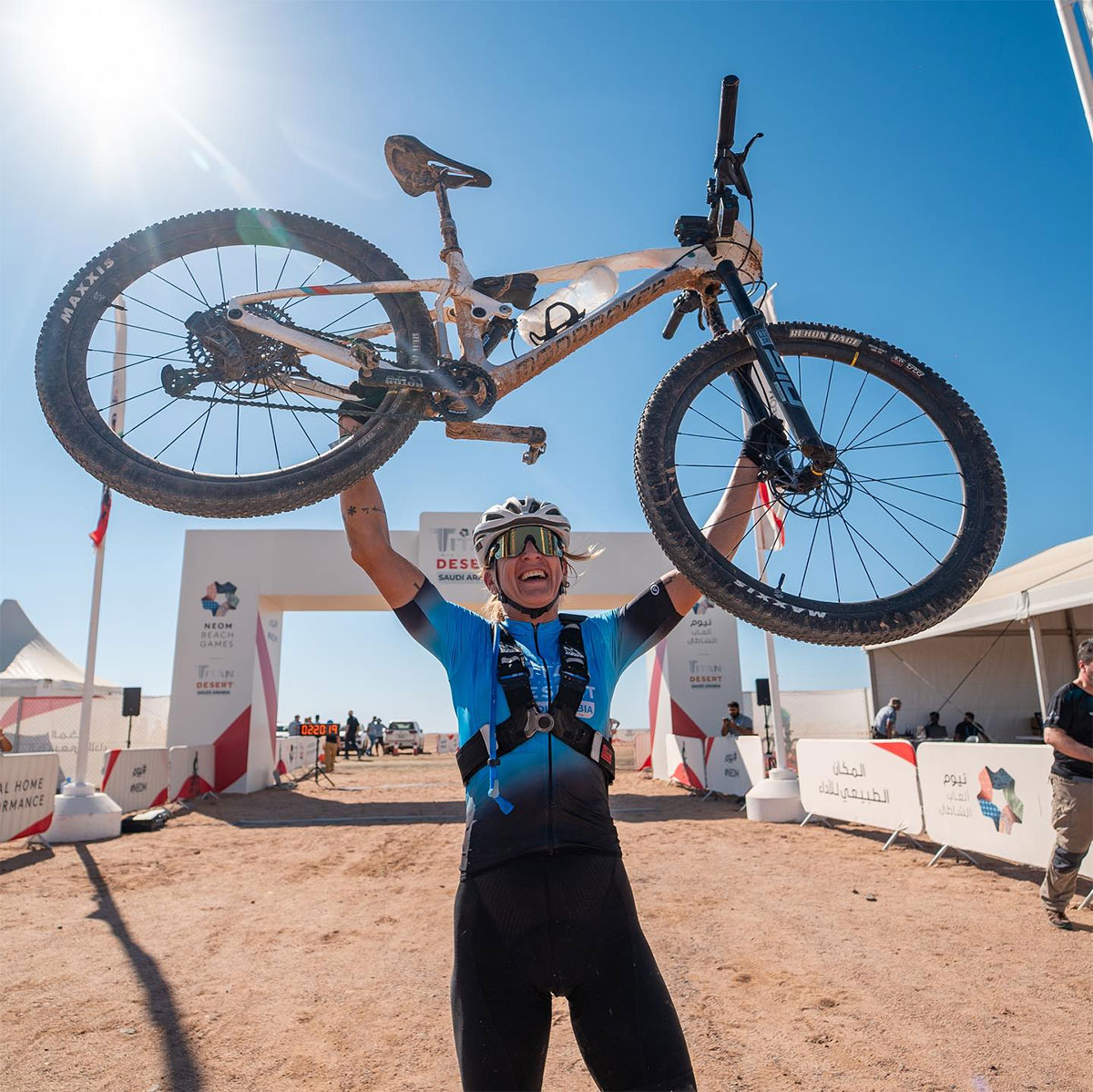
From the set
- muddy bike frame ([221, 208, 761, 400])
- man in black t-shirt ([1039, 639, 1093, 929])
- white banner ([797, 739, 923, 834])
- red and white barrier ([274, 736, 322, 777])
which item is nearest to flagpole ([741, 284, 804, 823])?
white banner ([797, 739, 923, 834])

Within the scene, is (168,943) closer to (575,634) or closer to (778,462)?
(575,634)

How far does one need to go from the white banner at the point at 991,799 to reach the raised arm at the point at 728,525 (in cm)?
538

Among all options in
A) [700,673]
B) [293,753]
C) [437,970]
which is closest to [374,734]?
[293,753]

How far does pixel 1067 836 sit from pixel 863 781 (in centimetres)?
420

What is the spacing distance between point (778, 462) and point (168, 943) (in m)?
5.43

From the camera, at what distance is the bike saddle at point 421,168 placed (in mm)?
3449

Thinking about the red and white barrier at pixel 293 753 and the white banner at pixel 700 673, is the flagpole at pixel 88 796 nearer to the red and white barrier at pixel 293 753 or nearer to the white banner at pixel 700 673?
the red and white barrier at pixel 293 753

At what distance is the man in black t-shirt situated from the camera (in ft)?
18.0

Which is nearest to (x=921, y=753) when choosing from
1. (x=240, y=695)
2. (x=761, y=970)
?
(x=761, y=970)

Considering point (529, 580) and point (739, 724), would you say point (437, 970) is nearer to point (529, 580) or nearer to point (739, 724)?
point (529, 580)

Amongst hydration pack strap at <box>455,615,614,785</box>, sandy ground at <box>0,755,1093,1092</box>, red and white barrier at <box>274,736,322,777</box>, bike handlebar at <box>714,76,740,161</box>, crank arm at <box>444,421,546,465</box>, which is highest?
bike handlebar at <box>714,76,740,161</box>

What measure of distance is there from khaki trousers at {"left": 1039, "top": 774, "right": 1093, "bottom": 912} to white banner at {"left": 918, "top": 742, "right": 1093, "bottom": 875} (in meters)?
0.79

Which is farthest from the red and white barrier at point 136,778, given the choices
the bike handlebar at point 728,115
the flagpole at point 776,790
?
the bike handlebar at point 728,115

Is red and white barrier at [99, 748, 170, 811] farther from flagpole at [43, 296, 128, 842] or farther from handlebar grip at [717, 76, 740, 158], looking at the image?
handlebar grip at [717, 76, 740, 158]
